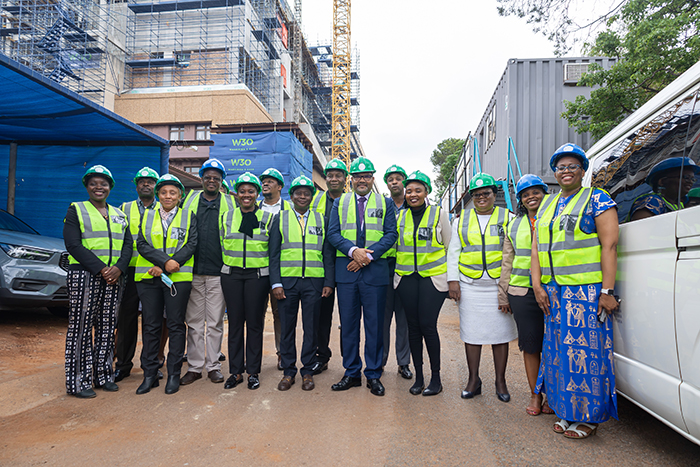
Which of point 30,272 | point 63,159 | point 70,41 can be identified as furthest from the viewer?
point 70,41

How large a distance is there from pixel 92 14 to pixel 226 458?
3301 cm

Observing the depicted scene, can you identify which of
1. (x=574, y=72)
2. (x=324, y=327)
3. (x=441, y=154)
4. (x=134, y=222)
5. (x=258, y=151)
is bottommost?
(x=324, y=327)

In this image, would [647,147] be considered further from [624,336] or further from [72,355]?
[72,355]

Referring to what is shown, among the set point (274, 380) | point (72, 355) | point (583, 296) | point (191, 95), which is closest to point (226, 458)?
point (274, 380)

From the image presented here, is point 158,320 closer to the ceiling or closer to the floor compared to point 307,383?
closer to the ceiling

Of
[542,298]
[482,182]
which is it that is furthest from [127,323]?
[542,298]

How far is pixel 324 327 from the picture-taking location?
4.64 m

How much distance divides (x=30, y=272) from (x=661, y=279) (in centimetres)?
652

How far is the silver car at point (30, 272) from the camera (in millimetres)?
5473

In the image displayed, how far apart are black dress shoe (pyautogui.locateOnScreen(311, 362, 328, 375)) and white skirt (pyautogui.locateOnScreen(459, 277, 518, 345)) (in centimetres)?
157

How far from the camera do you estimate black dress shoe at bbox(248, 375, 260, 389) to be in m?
4.08

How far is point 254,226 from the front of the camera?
4242 millimetres

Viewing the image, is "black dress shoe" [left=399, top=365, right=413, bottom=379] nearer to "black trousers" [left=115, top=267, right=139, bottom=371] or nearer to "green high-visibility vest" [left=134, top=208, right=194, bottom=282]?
"green high-visibility vest" [left=134, top=208, right=194, bottom=282]

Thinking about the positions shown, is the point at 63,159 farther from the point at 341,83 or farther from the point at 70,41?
the point at 341,83
